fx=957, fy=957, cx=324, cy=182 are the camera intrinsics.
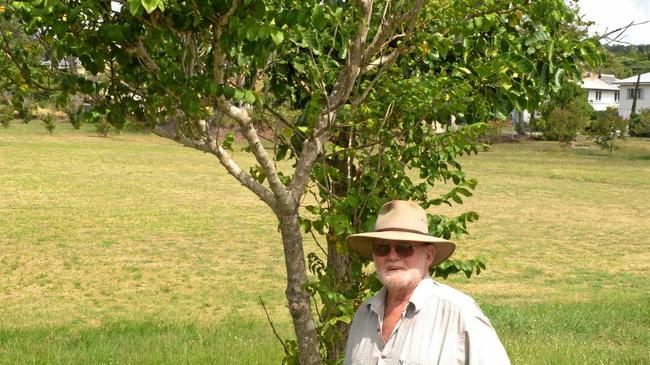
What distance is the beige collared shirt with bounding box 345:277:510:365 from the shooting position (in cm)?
328

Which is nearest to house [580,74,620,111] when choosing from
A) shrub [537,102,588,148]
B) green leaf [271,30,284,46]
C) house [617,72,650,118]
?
house [617,72,650,118]

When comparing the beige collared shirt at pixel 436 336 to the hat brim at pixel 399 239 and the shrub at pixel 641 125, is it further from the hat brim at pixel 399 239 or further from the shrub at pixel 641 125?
the shrub at pixel 641 125

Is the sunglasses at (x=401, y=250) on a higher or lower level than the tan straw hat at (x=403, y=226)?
lower

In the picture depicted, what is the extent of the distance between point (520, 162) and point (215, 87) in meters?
54.0

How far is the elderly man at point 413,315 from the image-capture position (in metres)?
3.29

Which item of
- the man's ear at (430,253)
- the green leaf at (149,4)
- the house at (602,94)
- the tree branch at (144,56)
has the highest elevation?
the green leaf at (149,4)

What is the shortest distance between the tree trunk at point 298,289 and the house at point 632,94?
103m

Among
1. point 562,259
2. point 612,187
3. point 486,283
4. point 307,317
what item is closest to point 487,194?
point 612,187

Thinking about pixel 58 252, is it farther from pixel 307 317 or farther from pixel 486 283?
pixel 307 317

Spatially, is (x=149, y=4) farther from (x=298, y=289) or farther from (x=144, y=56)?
(x=298, y=289)

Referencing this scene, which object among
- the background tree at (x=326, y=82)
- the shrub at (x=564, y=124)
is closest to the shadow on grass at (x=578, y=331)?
the background tree at (x=326, y=82)

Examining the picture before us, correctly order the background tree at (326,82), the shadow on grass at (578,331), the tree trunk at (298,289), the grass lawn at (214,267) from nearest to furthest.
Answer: the background tree at (326,82), the tree trunk at (298,289), the shadow on grass at (578,331), the grass lawn at (214,267)

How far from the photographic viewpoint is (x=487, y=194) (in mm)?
37438

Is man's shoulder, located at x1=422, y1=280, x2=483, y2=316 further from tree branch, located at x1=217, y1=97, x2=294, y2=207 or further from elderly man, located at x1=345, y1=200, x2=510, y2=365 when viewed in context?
tree branch, located at x1=217, y1=97, x2=294, y2=207
